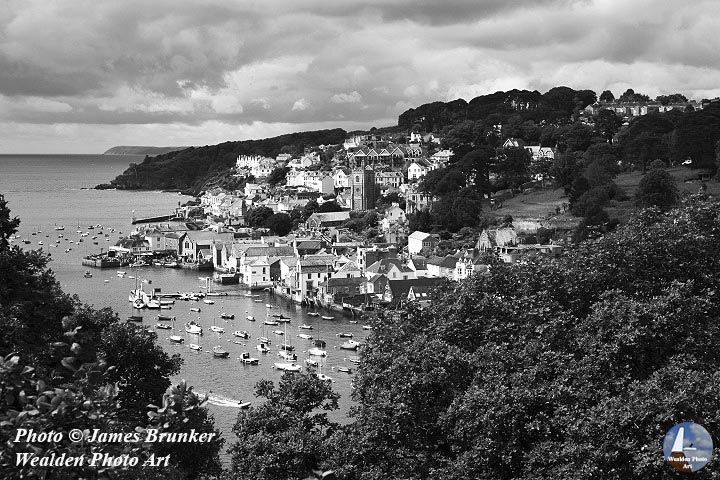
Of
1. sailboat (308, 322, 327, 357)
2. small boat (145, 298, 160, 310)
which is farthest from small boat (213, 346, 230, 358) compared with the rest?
small boat (145, 298, 160, 310)

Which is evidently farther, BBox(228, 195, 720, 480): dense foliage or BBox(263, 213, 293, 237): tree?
BBox(263, 213, 293, 237): tree

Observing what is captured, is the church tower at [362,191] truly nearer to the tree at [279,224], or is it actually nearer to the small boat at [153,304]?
the tree at [279,224]

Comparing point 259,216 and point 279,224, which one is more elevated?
point 259,216

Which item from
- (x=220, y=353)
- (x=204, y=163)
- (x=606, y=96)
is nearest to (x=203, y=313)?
(x=220, y=353)

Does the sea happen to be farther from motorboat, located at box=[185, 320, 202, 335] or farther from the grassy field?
the grassy field

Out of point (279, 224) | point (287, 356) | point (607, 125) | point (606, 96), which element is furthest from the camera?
point (606, 96)

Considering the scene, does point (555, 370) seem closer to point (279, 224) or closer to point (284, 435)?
point (284, 435)

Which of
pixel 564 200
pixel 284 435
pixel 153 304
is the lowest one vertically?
pixel 153 304
